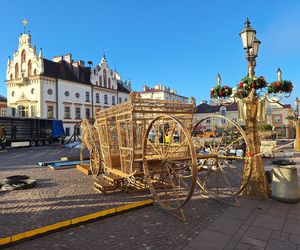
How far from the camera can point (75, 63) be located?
1724 inches

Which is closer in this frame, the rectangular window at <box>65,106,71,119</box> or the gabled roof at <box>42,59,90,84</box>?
the gabled roof at <box>42,59,90,84</box>

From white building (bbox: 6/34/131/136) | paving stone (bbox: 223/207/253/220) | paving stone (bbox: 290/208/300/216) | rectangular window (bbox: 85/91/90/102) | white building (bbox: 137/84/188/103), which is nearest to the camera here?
paving stone (bbox: 223/207/253/220)

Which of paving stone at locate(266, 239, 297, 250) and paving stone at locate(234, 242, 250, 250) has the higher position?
paving stone at locate(234, 242, 250, 250)

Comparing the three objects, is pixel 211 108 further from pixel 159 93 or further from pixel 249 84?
pixel 249 84

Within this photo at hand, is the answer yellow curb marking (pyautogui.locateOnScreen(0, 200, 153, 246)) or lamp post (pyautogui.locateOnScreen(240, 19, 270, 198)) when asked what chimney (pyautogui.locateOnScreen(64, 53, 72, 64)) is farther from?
yellow curb marking (pyautogui.locateOnScreen(0, 200, 153, 246))

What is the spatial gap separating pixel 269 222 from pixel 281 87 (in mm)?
3084

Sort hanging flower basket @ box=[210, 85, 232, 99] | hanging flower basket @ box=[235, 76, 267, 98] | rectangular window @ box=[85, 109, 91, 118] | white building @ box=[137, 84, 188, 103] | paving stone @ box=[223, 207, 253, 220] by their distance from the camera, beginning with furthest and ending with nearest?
white building @ box=[137, 84, 188, 103]
rectangular window @ box=[85, 109, 91, 118]
hanging flower basket @ box=[210, 85, 232, 99]
hanging flower basket @ box=[235, 76, 267, 98]
paving stone @ box=[223, 207, 253, 220]

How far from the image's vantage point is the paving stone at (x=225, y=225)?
4301 millimetres

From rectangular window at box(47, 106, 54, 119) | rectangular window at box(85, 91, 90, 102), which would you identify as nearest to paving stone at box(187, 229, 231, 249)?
rectangular window at box(47, 106, 54, 119)

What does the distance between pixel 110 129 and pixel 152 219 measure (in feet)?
10.7

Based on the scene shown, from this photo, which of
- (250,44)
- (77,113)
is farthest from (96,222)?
(77,113)

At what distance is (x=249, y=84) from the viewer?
622cm

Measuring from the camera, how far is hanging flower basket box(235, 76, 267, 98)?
6.13m

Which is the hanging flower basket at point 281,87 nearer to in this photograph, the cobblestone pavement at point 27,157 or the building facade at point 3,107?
the cobblestone pavement at point 27,157
